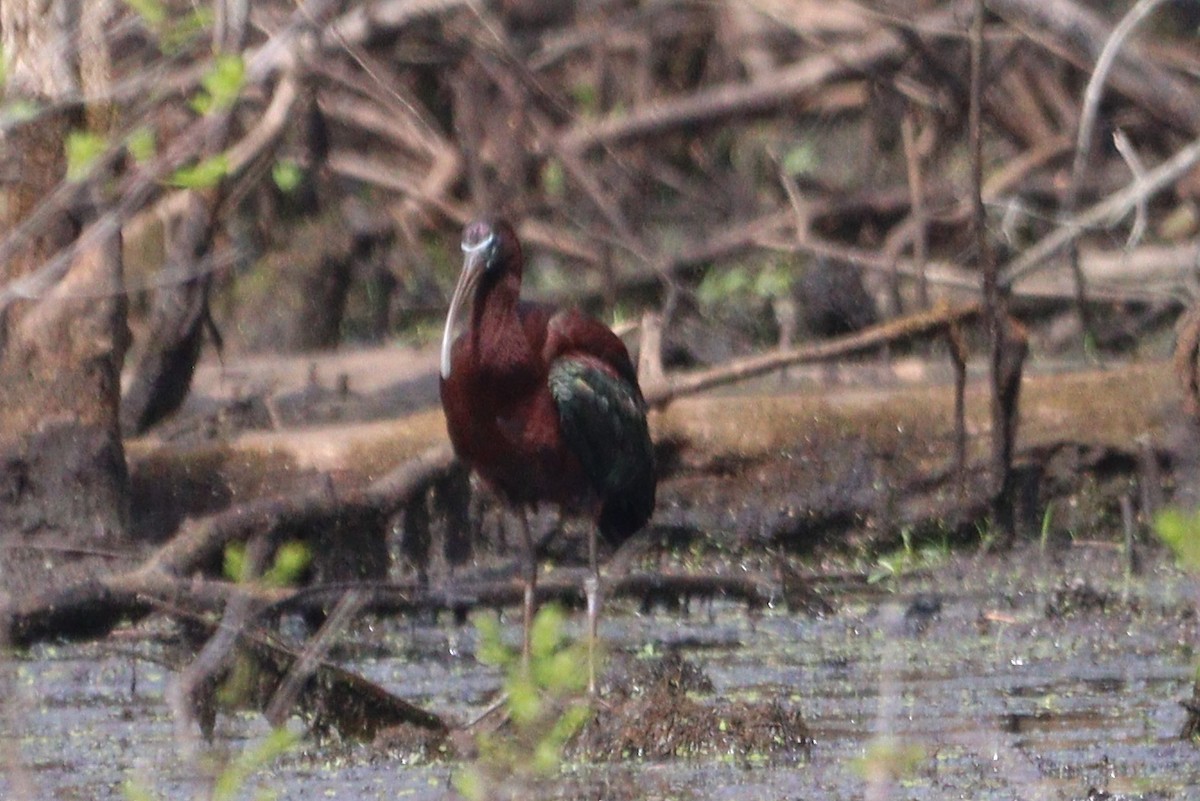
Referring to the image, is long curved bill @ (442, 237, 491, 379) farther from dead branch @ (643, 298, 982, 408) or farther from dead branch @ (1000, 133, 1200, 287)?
dead branch @ (1000, 133, 1200, 287)

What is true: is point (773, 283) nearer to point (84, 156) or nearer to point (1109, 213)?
point (1109, 213)

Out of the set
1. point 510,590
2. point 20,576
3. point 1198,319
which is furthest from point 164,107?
point 1198,319

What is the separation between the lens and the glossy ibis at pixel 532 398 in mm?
5605

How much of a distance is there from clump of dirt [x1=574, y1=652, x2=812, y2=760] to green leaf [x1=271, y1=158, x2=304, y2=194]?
9.97 ft

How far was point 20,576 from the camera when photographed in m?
6.01

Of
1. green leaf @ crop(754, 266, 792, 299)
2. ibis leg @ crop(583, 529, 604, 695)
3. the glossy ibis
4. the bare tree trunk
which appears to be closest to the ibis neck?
the glossy ibis

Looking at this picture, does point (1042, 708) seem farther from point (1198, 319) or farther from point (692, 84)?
point (692, 84)

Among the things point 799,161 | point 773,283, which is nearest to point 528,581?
point 773,283

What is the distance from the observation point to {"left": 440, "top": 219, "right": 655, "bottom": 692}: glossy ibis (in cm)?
561

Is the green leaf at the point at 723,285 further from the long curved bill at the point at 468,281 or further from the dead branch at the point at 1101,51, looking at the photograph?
the long curved bill at the point at 468,281

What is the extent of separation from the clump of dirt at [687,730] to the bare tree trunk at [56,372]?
191 centimetres

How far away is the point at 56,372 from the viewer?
6.04m

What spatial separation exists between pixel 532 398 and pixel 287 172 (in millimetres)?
2000

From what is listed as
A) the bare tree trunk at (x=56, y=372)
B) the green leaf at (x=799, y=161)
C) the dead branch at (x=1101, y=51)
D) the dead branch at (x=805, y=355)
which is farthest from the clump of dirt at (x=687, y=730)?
the green leaf at (x=799, y=161)
